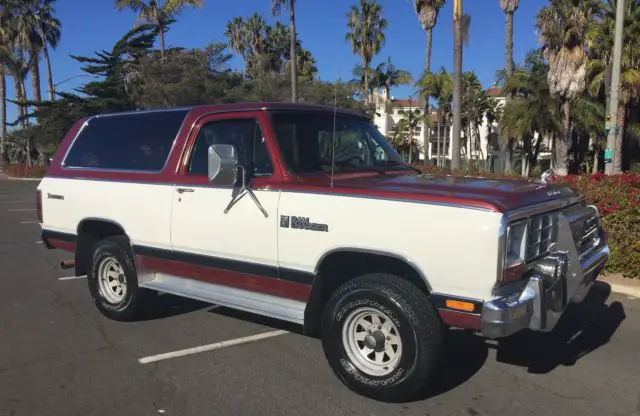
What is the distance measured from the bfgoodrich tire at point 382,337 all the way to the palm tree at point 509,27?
94.3 feet

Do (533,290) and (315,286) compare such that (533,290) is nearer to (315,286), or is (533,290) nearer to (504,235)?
(504,235)

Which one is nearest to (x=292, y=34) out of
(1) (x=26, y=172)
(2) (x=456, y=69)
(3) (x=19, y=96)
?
(2) (x=456, y=69)

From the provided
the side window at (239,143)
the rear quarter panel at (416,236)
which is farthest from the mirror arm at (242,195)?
the rear quarter panel at (416,236)

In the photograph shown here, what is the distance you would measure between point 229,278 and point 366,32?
41.0m

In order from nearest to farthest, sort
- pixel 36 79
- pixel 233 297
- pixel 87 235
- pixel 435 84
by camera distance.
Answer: pixel 233 297
pixel 87 235
pixel 435 84
pixel 36 79

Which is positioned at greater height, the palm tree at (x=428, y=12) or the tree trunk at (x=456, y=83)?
the palm tree at (x=428, y=12)

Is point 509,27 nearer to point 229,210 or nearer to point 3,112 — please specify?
point 229,210

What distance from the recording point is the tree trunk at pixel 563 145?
25625mm

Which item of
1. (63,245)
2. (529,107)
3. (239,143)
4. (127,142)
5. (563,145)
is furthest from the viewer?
(529,107)

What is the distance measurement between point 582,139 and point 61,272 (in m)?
29.4

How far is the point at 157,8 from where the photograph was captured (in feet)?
125

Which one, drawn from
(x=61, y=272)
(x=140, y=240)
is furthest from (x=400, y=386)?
(x=61, y=272)

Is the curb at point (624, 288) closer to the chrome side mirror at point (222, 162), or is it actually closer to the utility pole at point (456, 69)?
the chrome side mirror at point (222, 162)

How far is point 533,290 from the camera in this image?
3.55m
